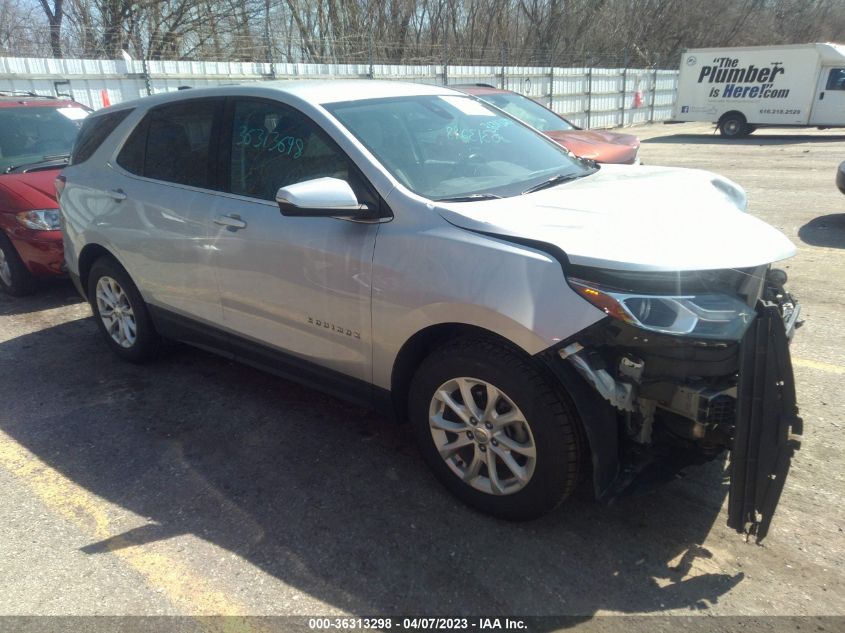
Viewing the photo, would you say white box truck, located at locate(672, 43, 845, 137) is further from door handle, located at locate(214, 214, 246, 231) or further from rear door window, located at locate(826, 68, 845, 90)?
door handle, located at locate(214, 214, 246, 231)

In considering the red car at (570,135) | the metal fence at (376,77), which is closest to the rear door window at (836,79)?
the metal fence at (376,77)

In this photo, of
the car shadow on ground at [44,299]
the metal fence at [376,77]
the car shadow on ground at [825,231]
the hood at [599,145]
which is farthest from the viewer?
the metal fence at [376,77]

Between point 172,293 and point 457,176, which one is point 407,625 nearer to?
point 457,176

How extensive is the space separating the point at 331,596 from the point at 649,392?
1438mm

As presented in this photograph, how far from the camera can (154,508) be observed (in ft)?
10.2

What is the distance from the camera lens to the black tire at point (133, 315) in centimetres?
447

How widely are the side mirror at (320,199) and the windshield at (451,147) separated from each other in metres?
0.29

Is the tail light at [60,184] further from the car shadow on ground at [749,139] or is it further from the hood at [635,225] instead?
the car shadow on ground at [749,139]

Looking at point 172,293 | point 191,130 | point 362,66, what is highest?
point 362,66

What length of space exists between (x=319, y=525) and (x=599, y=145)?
6.09 meters

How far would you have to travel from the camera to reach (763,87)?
2061 cm

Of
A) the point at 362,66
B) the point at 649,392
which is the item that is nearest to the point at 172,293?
the point at 649,392

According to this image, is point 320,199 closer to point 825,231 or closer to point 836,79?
point 825,231

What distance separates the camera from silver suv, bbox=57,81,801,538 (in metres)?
2.34
